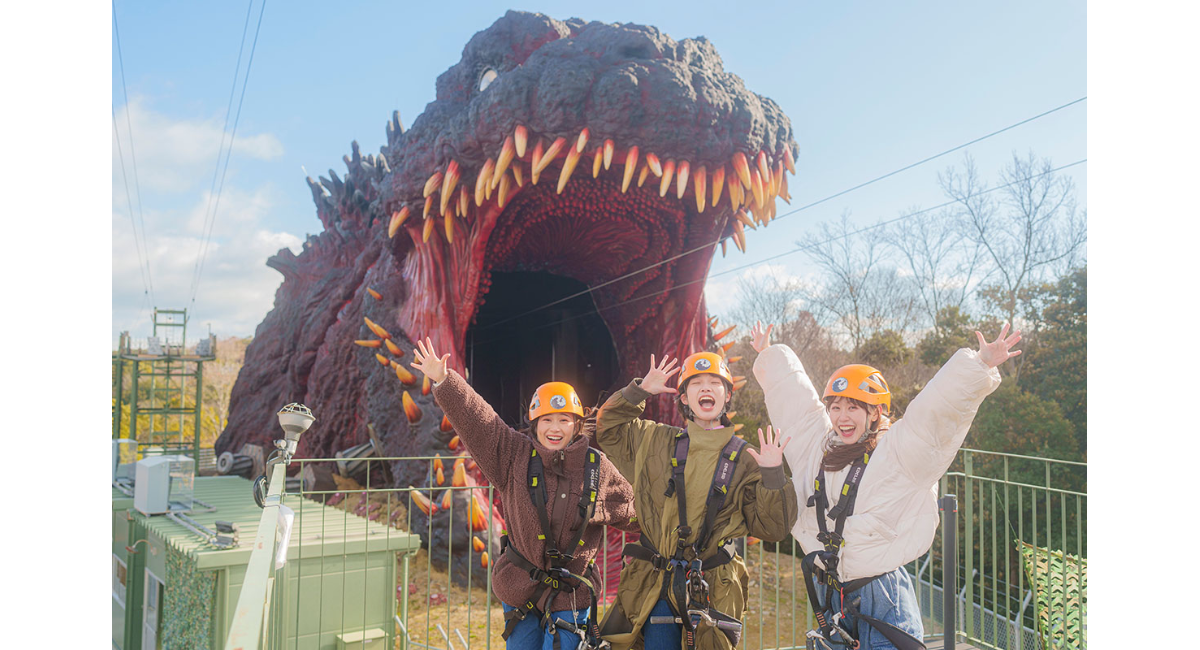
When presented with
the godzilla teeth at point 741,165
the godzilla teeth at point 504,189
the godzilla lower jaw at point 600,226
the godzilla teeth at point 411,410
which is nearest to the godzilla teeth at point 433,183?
the godzilla lower jaw at point 600,226

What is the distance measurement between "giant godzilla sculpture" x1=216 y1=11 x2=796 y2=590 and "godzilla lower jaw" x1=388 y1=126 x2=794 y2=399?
0.06ft

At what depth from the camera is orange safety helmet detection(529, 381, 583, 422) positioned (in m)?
2.49

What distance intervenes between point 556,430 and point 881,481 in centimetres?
112

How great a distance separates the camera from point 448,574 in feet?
15.8

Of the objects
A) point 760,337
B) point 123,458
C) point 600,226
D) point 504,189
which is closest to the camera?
point 760,337

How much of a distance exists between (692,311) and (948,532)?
4.49 m

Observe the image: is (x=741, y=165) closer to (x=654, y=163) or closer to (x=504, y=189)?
(x=654, y=163)

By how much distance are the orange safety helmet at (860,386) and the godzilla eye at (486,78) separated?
169 inches

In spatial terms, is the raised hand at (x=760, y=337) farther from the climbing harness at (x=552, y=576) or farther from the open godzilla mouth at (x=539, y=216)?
the open godzilla mouth at (x=539, y=216)

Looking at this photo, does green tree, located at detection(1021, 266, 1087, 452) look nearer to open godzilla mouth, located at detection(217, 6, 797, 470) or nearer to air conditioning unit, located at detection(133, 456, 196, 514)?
open godzilla mouth, located at detection(217, 6, 797, 470)

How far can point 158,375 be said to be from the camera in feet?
32.1

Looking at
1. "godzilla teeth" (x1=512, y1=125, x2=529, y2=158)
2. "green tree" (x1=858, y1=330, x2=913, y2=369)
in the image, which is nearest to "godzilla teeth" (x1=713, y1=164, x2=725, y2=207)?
"godzilla teeth" (x1=512, y1=125, x2=529, y2=158)

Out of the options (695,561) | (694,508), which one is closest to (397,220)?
(694,508)

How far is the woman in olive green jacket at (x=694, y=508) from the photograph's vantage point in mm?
2258
